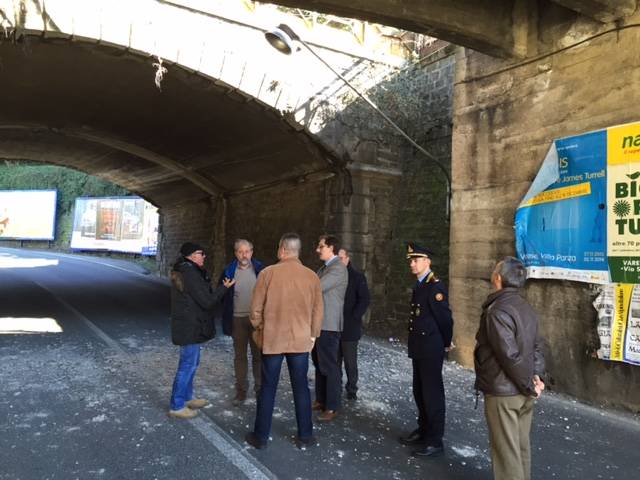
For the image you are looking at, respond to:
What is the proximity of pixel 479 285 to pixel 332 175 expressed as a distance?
4.39 metres

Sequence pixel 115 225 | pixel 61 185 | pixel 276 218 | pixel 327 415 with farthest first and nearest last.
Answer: pixel 61 185 → pixel 115 225 → pixel 276 218 → pixel 327 415

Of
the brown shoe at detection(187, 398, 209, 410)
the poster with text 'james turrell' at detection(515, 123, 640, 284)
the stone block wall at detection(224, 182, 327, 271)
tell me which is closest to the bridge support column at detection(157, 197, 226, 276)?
the stone block wall at detection(224, 182, 327, 271)

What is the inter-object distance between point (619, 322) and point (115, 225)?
29.3 meters

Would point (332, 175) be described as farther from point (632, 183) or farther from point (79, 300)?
point (79, 300)

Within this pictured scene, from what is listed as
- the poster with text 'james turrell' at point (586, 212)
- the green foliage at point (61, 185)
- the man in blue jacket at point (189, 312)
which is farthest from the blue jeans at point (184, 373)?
the green foliage at point (61, 185)

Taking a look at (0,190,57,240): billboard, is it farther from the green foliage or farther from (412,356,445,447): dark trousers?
(412,356,445,447): dark trousers

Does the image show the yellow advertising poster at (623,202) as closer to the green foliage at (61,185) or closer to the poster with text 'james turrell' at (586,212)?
the poster with text 'james turrell' at (586,212)

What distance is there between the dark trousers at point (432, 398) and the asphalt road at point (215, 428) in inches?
7.9

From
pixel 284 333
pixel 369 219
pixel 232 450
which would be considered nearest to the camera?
pixel 232 450

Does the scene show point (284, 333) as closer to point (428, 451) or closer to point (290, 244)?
point (290, 244)

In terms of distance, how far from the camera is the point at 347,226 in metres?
9.48

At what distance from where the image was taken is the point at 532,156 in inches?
231

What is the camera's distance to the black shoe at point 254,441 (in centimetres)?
373

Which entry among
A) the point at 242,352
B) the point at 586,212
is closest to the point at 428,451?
the point at 242,352
